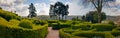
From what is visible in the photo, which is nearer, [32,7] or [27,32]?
[27,32]

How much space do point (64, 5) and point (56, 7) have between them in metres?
3.86

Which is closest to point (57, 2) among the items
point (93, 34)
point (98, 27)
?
point (98, 27)

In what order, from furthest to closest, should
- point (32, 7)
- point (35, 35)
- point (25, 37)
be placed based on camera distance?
point (32, 7), point (35, 35), point (25, 37)

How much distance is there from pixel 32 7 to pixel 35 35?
11702 cm

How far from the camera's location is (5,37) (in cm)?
2019

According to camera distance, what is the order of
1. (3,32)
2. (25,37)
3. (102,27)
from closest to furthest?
1. (3,32)
2. (25,37)
3. (102,27)

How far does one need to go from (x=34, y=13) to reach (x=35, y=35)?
374ft

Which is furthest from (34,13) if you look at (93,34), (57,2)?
(93,34)

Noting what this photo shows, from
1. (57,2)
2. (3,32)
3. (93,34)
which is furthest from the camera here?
(57,2)

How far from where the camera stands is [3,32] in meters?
20.0

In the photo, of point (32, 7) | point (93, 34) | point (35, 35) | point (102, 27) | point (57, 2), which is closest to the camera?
point (35, 35)

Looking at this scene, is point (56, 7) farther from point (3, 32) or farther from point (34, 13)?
point (3, 32)

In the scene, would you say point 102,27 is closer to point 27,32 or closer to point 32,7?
point 27,32

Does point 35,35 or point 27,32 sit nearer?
point 27,32
